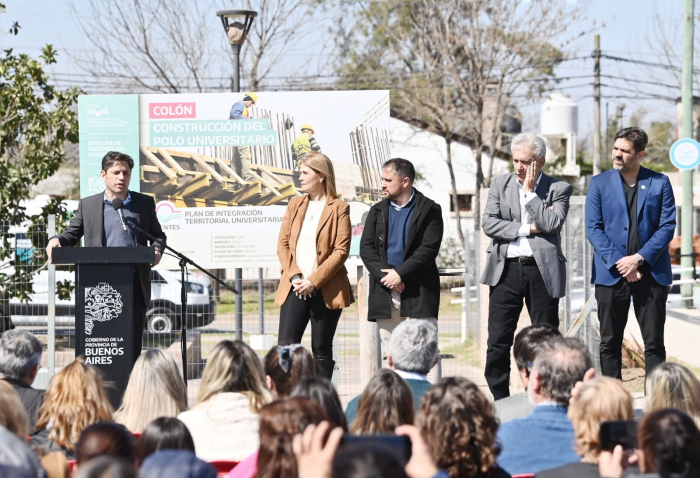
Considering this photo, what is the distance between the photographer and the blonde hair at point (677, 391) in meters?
3.81

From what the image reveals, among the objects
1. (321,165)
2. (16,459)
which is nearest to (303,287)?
(321,165)

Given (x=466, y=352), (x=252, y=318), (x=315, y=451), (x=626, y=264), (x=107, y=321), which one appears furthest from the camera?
(x=466, y=352)

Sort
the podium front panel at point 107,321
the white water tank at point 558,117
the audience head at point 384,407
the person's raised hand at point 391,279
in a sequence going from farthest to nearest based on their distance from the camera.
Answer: the white water tank at point 558,117 < the person's raised hand at point 391,279 < the podium front panel at point 107,321 < the audience head at point 384,407

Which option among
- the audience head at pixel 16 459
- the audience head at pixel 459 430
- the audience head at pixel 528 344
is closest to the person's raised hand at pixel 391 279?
the audience head at pixel 528 344

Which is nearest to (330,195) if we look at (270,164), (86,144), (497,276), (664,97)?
(497,276)

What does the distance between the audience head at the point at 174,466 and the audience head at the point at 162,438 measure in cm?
23

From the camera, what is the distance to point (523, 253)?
645 centimetres

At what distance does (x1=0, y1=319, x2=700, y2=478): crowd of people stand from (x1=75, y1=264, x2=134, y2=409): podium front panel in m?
1.54

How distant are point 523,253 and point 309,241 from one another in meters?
1.70

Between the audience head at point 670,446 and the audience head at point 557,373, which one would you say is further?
the audience head at point 557,373

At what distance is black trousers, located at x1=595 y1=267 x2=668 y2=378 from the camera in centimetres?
626

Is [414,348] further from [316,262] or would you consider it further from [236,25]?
[236,25]

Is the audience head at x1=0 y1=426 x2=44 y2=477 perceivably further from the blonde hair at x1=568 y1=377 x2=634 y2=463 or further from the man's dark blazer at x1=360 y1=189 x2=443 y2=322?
the man's dark blazer at x1=360 y1=189 x2=443 y2=322

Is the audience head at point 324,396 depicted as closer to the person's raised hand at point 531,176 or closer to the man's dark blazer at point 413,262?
the man's dark blazer at point 413,262
